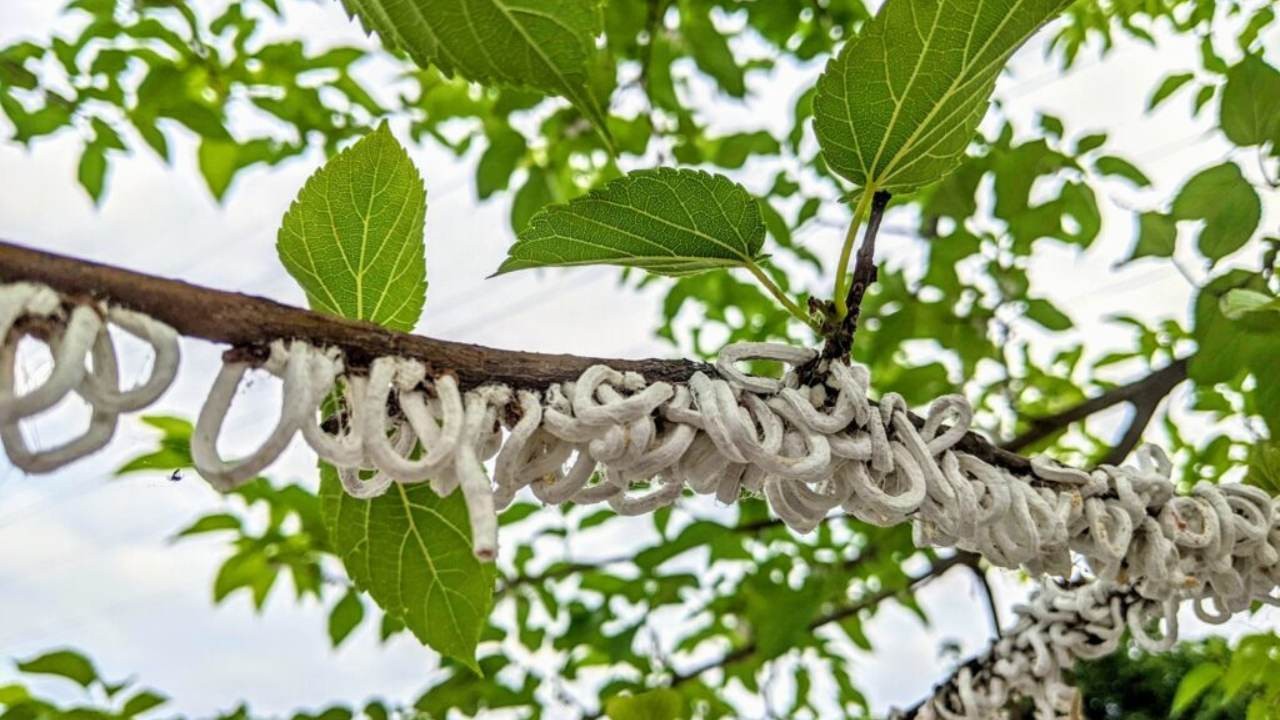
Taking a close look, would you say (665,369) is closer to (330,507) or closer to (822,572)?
(330,507)

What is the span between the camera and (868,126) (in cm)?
26

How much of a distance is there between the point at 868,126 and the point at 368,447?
0.15 metres

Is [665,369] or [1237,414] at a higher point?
[1237,414]

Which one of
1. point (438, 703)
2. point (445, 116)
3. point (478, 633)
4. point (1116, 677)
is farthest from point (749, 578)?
point (1116, 677)

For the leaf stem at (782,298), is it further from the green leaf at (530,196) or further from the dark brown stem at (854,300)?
the green leaf at (530,196)

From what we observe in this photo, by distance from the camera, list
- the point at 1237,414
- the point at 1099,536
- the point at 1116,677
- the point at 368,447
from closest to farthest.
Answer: the point at 368,447 < the point at 1099,536 < the point at 1237,414 < the point at 1116,677

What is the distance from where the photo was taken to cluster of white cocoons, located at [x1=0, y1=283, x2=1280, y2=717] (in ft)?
0.56

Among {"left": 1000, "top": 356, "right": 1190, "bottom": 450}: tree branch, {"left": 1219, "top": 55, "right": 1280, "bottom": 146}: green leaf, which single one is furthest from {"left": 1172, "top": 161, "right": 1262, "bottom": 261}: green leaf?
{"left": 1000, "top": 356, "right": 1190, "bottom": 450}: tree branch

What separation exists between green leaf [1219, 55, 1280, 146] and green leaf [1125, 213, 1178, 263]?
0.05 metres

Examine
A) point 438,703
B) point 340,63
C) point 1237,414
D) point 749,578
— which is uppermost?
point 340,63

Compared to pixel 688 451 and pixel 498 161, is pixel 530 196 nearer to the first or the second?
pixel 498 161

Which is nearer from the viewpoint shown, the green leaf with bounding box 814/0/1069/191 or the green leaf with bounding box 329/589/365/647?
the green leaf with bounding box 814/0/1069/191

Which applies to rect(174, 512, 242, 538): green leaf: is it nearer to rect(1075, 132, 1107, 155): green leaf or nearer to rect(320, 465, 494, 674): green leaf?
rect(320, 465, 494, 674): green leaf

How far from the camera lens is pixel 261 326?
185 millimetres
